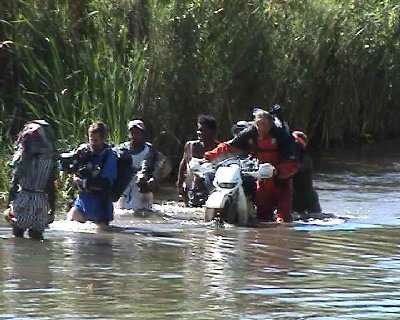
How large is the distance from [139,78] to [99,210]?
532 cm

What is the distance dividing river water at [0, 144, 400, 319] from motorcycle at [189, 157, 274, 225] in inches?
10.4

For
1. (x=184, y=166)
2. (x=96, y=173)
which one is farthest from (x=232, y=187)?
(x=96, y=173)

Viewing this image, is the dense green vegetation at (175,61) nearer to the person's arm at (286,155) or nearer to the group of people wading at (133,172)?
the group of people wading at (133,172)

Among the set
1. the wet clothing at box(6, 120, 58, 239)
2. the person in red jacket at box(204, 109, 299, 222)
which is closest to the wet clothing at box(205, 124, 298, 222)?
the person in red jacket at box(204, 109, 299, 222)

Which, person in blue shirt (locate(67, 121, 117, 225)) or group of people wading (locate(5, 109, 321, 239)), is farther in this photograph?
person in blue shirt (locate(67, 121, 117, 225))

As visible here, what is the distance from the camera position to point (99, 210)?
13.1m

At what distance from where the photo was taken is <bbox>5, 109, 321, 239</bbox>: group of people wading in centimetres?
1178

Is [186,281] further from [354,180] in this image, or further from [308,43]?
[308,43]

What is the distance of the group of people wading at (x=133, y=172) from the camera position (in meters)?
11.8

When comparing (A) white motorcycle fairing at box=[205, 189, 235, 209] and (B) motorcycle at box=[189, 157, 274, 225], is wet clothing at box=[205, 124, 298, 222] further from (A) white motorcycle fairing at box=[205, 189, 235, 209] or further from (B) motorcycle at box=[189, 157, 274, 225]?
(A) white motorcycle fairing at box=[205, 189, 235, 209]

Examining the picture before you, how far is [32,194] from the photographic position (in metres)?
11.8

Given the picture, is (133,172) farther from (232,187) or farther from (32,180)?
(32,180)

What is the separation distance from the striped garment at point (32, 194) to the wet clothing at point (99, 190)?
1.05 m

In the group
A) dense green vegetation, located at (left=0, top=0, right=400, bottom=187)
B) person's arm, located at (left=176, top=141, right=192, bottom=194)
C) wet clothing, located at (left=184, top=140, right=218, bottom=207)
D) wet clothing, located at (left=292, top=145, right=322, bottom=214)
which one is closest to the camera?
wet clothing, located at (left=292, top=145, right=322, bottom=214)
